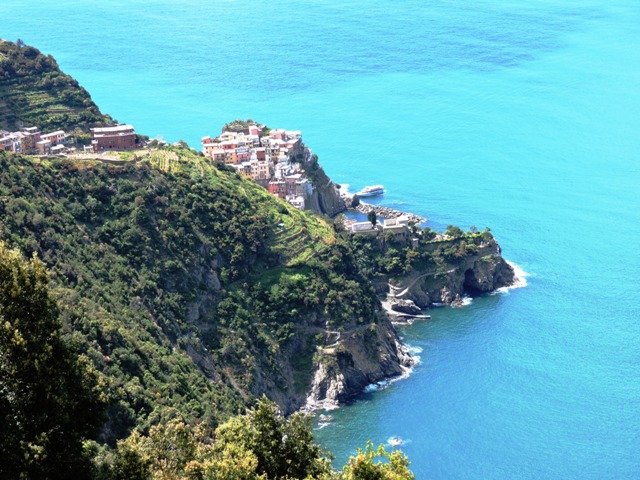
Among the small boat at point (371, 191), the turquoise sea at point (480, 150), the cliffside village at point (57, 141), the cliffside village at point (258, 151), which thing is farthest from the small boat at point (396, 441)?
the small boat at point (371, 191)

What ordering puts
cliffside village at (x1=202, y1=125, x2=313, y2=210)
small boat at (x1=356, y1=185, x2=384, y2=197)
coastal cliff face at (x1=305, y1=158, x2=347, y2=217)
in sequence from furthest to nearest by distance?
small boat at (x1=356, y1=185, x2=384, y2=197)
coastal cliff face at (x1=305, y1=158, x2=347, y2=217)
cliffside village at (x1=202, y1=125, x2=313, y2=210)

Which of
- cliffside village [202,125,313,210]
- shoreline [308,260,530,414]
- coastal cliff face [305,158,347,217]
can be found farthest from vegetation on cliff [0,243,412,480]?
coastal cliff face [305,158,347,217]

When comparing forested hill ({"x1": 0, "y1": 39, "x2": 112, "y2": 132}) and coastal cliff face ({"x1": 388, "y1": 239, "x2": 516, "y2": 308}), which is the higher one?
forested hill ({"x1": 0, "y1": 39, "x2": 112, "y2": 132})

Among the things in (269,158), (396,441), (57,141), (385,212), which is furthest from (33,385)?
(385,212)

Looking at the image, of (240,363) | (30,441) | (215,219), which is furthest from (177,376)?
(30,441)

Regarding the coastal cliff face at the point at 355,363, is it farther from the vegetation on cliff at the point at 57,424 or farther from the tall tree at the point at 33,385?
the tall tree at the point at 33,385

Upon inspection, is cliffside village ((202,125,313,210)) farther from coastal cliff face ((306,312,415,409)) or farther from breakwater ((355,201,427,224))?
coastal cliff face ((306,312,415,409))

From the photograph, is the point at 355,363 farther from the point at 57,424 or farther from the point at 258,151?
the point at 57,424

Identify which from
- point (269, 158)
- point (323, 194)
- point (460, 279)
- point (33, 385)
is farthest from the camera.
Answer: point (323, 194)
